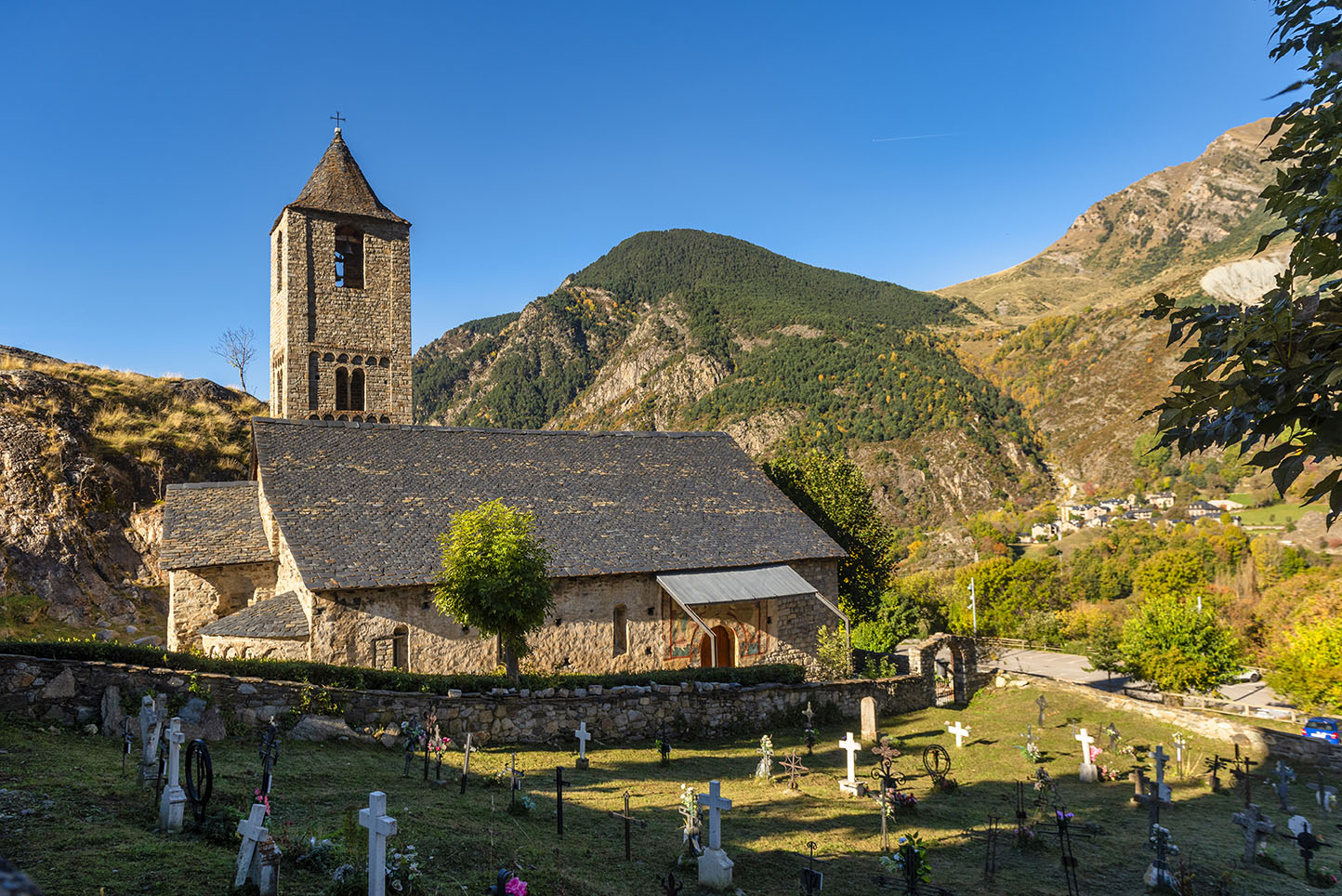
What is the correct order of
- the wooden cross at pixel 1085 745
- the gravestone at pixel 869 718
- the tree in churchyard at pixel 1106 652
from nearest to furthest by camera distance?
the wooden cross at pixel 1085 745
the gravestone at pixel 869 718
the tree in churchyard at pixel 1106 652

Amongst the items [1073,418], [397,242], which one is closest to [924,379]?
[1073,418]

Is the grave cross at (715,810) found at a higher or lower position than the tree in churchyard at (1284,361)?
lower

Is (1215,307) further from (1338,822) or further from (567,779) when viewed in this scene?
(1338,822)

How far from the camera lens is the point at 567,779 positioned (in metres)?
15.2

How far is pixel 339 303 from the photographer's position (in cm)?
3578

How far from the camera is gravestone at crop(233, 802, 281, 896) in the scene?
23.0 ft

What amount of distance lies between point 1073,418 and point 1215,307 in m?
142

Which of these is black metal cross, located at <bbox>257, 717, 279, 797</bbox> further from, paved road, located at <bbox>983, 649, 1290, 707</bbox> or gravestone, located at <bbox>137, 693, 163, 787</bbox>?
paved road, located at <bbox>983, 649, 1290, 707</bbox>

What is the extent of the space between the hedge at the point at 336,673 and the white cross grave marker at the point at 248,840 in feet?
32.7

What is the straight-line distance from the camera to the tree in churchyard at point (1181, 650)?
23453 mm

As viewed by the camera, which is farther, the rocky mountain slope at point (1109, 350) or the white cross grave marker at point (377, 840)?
the rocky mountain slope at point (1109, 350)

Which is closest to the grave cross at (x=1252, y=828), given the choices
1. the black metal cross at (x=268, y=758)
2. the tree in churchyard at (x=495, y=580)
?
the black metal cross at (x=268, y=758)

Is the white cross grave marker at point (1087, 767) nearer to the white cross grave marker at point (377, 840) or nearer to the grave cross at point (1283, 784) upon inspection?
the grave cross at point (1283, 784)

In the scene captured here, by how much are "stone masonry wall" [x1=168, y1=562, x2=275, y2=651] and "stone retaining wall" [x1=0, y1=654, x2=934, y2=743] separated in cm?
877
